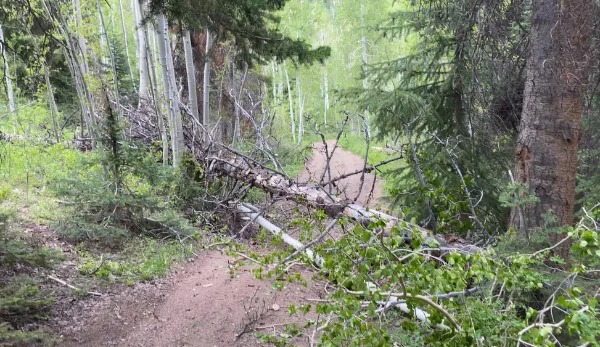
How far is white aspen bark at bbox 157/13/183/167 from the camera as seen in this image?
6629mm

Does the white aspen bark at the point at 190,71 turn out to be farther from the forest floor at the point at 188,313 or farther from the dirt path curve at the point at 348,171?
the dirt path curve at the point at 348,171

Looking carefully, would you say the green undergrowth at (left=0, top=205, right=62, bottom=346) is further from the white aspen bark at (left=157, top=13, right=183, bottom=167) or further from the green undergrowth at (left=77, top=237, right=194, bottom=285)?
the white aspen bark at (left=157, top=13, right=183, bottom=167)

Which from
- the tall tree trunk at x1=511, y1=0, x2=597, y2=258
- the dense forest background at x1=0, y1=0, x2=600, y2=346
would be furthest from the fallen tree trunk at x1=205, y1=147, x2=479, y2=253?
the tall tree trunk at x1=511, y1=0, x2=597, y2=258

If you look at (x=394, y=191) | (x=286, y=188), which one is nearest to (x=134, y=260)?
(x=286, y=188)

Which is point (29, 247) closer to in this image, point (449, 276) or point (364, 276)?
point (364, 276)

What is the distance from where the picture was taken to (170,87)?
7.10 m

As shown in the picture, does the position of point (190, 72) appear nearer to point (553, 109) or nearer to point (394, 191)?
point (394, 191)

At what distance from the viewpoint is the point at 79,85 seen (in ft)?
27.9

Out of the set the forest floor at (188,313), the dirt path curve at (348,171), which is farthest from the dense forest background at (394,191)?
the dirt path curve at (348,171)

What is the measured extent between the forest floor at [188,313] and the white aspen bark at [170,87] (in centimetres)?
271

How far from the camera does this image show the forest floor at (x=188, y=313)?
394 centimetres

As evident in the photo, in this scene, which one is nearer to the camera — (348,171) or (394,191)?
(394,191)

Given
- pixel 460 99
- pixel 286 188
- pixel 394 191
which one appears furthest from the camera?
pixel 460 99

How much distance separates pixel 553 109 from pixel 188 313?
4.29 meters
